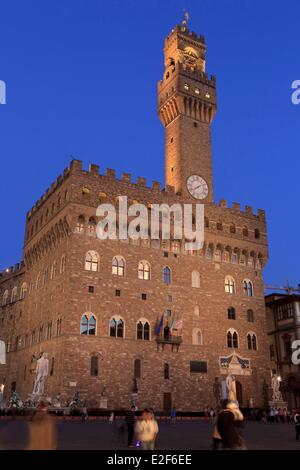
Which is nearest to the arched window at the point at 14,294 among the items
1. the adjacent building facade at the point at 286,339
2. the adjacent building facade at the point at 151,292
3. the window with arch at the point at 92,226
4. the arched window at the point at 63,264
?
the adjacent building facade at the point at 151,292

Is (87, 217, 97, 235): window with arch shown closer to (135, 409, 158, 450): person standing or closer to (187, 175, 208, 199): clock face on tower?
(187, 175, 208, 199): clock face on tower

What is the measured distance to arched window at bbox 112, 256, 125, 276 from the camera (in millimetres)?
37375

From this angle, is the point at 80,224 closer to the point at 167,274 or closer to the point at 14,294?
the point at 167,274

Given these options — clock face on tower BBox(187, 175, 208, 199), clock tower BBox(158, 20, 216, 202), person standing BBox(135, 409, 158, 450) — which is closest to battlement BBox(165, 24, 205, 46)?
clock tower BBox(158, 20, 216, 202)

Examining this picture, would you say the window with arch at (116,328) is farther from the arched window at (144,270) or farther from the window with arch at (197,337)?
the window with arch at (197,337)

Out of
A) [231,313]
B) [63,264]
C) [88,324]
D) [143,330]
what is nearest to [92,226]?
[63,264]

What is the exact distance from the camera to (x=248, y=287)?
43.8 m

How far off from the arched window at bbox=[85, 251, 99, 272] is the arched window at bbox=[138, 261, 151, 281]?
3.71 m

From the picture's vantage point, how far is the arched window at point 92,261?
36.4 metres

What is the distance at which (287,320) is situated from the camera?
48844mm

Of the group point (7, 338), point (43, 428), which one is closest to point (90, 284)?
point (7, 338)

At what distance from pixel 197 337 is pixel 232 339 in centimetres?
369

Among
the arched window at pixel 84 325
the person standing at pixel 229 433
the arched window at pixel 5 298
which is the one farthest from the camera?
the arched window at pixel 5 298
